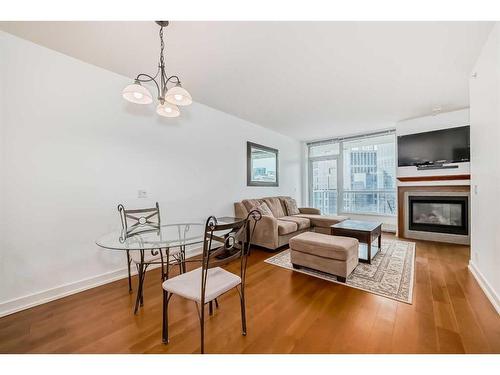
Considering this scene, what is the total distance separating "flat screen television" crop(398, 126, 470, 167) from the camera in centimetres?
369

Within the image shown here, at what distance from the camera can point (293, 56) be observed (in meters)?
2.14

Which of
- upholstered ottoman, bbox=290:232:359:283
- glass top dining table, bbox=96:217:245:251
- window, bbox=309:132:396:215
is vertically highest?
window, bbox=309:132:396:215

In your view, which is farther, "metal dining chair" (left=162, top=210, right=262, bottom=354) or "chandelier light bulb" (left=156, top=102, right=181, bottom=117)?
"chandelier light bulb" (left=156, top=102, right=181, bottom=117)

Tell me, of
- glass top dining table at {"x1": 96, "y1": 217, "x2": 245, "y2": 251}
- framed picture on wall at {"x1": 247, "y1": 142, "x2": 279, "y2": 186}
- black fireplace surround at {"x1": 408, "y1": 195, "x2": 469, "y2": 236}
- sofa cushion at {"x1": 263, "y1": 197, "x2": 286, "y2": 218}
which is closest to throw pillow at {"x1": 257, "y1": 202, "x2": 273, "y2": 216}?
sofa cushion at {"x1": 263, "y1": 197, "x2": 286, "y2": 218}

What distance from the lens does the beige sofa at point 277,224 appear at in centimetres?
345

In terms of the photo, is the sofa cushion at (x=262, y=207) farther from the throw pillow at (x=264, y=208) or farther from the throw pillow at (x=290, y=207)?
the throw pillow at (x=290, y=207)

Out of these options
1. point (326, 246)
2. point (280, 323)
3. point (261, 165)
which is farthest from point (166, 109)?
point (261, 165)

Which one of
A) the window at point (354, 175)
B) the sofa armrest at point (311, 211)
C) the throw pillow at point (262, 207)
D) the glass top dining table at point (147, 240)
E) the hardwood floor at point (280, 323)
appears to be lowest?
the hardwood floor at point (280, 323)

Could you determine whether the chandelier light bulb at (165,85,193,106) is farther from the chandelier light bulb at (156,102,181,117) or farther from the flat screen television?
the flat screen television

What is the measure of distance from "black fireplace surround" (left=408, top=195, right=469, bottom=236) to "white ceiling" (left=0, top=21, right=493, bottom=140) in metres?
1.80

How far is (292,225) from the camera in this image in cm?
373

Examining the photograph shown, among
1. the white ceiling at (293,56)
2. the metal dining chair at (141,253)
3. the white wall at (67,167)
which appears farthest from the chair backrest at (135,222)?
the white ceiling at (293,56)
